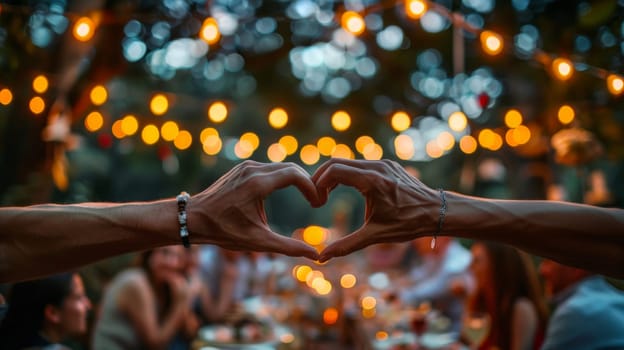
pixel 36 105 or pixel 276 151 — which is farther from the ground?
pixel 276 151

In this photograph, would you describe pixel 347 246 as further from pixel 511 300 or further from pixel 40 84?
pixel 40 84

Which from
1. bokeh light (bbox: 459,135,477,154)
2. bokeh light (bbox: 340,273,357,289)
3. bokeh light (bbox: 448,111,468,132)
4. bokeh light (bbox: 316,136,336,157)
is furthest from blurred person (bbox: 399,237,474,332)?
bokeh light (bbox: 316,136,336,157)

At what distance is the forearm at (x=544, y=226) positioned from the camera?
1309 millimetres

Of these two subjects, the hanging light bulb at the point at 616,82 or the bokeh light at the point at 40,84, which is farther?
the bokeh light at the point at 40,84

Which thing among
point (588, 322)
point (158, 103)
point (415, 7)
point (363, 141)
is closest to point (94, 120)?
point (158, 103)

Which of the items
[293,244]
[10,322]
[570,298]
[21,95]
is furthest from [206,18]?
[293,244]

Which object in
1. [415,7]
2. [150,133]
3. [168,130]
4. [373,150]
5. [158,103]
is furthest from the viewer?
[373,150]

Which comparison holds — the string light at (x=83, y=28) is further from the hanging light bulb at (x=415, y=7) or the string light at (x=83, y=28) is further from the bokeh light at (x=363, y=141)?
the bokeh light at (x=363, y=141)

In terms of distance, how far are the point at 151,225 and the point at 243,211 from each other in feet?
0.66

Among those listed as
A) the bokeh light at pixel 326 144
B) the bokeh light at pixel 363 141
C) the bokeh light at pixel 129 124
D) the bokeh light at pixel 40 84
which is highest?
the bokeh light at pixel 363 141

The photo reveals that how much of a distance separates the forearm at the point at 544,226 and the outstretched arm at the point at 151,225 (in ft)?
1.15

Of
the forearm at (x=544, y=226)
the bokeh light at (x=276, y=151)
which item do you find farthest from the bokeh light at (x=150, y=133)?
the forearm at (x=544, y=226)

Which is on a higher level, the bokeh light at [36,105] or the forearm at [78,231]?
the bokeh light at [36,105]

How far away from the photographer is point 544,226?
1.32 m
